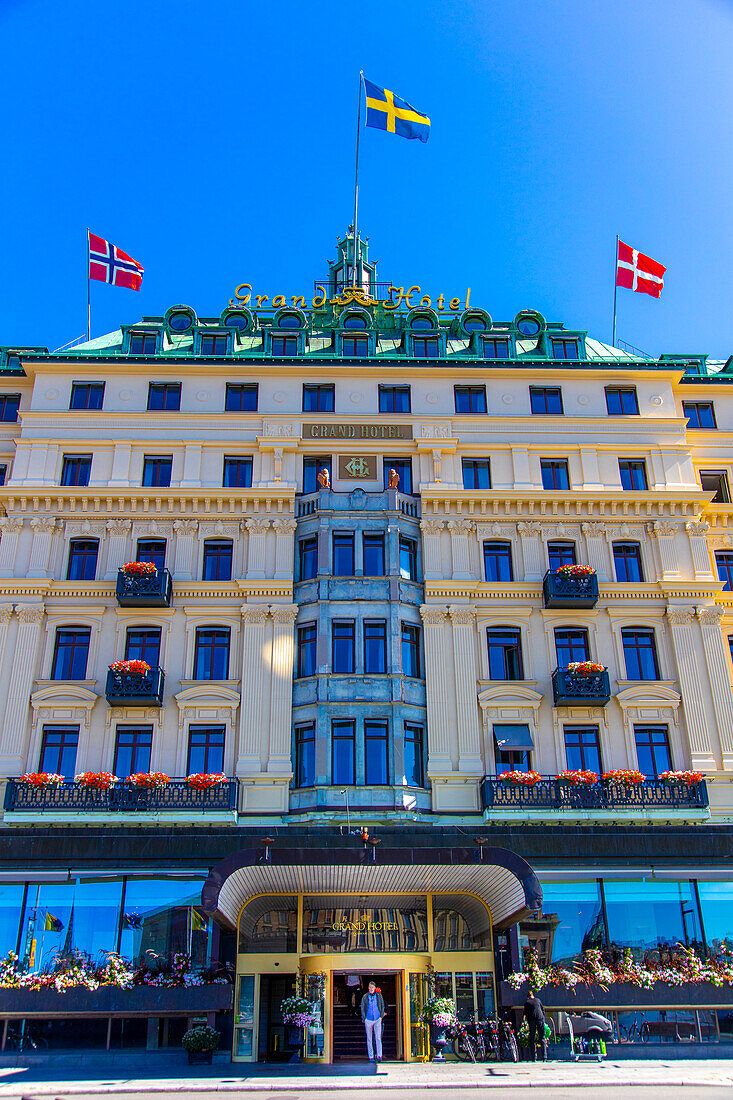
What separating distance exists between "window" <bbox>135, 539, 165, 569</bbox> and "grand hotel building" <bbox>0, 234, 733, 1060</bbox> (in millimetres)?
134

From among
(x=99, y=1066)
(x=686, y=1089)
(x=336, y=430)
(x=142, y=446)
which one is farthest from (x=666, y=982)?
(x=142, y=446)

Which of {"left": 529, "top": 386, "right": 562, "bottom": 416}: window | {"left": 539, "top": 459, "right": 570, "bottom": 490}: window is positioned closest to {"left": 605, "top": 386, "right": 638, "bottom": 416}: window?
{"left": 529, "top": 386, "right": 562, "bottom": 416}: window

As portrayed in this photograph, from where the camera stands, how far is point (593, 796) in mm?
34656

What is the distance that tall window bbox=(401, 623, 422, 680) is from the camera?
123 feet

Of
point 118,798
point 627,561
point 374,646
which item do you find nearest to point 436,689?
point 374,646

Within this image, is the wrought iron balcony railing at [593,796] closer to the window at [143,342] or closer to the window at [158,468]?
the window at [158,468]

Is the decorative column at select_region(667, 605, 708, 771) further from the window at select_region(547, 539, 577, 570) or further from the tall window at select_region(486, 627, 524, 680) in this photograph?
the tall window at select_region(486, 627, 524, 680)

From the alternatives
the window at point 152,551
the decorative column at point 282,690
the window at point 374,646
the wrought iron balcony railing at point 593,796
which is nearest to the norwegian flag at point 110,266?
the window at point 152,551

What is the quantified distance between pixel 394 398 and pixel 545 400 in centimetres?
645

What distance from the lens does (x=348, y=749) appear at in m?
35.7

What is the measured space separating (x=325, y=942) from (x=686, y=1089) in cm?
1340

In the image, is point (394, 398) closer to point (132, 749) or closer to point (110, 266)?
point (110, 266)

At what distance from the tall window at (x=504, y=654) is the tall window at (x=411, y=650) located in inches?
106

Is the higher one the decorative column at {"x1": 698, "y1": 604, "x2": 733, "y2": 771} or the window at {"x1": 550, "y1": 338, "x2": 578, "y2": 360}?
the window at {"x1": 550, "y1": 338, "x2": 578, "y2": 360}
